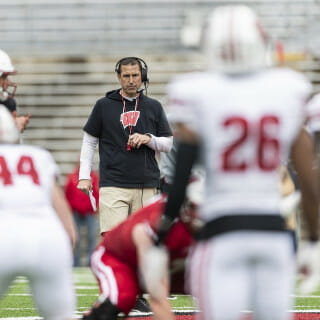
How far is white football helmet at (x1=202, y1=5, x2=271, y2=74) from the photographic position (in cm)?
340

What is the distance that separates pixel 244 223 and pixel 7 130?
4.07 ft

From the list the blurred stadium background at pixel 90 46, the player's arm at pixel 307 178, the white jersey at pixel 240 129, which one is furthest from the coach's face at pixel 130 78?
the blurred stadium background at pixel 90 46

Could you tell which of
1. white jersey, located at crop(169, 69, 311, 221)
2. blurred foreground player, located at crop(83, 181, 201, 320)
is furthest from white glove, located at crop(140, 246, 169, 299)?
blurred foreground player, located at crop(83, 181, 201, 320)

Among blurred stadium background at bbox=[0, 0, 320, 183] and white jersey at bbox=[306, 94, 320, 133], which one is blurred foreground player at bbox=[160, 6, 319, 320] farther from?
blurred stadium background at bbox=[0, 0, 320, 183]

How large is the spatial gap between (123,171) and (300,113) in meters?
3.78

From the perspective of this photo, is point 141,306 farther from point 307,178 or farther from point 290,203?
point 307,178

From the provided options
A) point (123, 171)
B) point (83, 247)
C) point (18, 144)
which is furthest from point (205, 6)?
point (18, 144)

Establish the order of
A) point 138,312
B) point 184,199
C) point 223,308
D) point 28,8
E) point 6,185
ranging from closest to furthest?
point 223,308 < point 184,199 < point 6,185 < point 138,312 < point 28,8

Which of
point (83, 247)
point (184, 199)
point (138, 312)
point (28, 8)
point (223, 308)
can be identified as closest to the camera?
point (223, 308)

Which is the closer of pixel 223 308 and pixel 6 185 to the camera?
pixel 223 308

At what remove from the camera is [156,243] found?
3619 mm

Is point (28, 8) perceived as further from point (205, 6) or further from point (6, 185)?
point (6, 185)

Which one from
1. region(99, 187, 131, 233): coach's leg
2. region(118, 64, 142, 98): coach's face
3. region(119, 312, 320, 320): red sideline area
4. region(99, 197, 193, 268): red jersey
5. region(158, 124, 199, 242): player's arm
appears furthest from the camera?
region(118, 64, 142, 98): coach's face

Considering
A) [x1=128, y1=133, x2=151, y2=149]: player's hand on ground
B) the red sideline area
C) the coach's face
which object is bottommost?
the red sideline area
